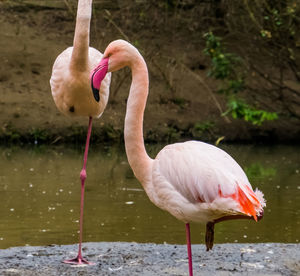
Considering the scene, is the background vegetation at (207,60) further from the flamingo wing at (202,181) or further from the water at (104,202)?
the flamingo wing at (202,181)

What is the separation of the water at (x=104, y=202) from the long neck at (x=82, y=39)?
145 centimetres

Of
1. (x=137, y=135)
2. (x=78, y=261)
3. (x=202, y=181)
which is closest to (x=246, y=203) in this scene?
(x=202, y=181)

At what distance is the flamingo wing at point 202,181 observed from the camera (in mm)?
3404

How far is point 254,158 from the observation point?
32.9 ft

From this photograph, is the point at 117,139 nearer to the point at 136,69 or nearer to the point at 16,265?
the point at 16,265

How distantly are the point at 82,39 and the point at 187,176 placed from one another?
6.45 feet

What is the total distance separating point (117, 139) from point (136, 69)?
24.7 feet

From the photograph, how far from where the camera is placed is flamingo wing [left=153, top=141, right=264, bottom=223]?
3404mm

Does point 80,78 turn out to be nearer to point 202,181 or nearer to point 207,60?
point 202,181

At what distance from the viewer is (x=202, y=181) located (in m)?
3.49

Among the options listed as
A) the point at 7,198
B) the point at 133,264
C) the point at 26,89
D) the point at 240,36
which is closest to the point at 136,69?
the point at 133,264

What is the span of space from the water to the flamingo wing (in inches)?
83.4

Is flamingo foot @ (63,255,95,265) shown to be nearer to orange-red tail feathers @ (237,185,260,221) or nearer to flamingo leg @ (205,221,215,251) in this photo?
flamingo leg @ (205,221,215,251)

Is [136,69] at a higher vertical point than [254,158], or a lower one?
higher
